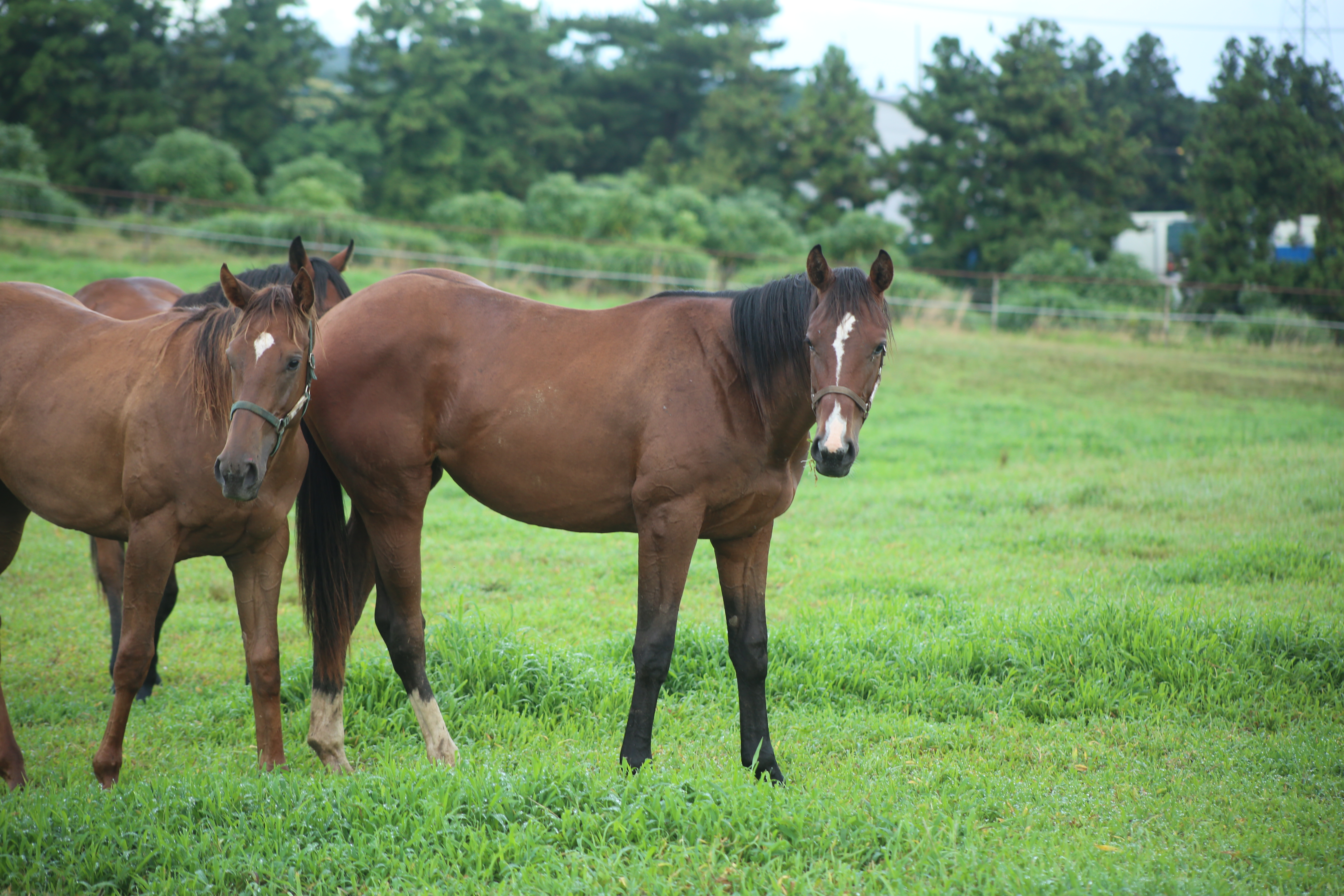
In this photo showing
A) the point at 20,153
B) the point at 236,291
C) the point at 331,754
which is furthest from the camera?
the point at 20,153

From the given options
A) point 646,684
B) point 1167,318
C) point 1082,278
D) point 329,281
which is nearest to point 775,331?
point 646,684

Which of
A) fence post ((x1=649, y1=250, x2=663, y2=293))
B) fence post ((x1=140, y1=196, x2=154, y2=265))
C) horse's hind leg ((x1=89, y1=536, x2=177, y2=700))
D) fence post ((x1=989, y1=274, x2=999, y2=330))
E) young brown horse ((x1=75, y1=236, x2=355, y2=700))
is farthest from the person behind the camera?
fence post ((x1=989, y1=274, x2=999, y2=330))

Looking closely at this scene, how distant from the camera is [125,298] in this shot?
6.20 m

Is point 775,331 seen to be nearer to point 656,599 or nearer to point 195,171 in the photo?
point 656,599

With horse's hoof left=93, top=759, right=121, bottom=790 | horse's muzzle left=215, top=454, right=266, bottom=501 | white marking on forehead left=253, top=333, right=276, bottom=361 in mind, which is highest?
white marking on forehead left=253, top=333, right=276, bottom=361

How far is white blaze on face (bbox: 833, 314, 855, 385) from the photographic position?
10.9 feet

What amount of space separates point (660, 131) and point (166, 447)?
36142 millimetres

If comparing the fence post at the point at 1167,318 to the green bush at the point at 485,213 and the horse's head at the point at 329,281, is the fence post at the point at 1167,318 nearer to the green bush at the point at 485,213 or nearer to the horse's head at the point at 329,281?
the green bush at the point at 485,213

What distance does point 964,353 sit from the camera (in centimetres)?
1689

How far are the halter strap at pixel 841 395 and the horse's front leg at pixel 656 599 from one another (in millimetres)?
611

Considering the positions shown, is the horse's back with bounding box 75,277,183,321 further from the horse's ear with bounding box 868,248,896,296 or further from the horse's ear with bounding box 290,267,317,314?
the horse's ear with bounding box 868,248,896,296

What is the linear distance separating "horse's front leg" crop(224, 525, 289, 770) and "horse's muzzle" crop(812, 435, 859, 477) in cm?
213

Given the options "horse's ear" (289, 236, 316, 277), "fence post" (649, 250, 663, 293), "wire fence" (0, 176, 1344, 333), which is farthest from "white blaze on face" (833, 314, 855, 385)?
"fence post" (649, 250, 663, 293)

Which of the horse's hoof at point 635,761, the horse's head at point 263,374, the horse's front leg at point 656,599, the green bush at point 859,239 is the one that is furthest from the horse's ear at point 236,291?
the green bush at point 859,239
